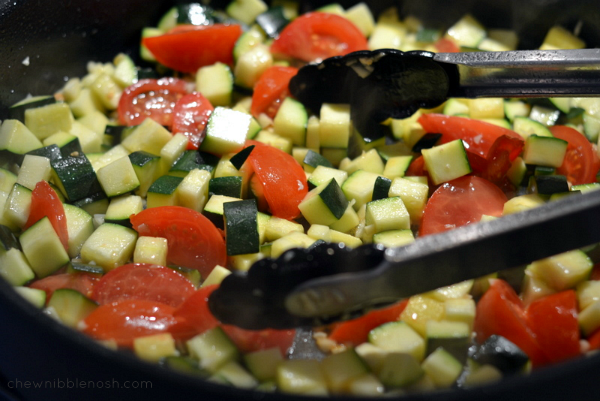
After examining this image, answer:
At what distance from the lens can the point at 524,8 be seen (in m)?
3.15

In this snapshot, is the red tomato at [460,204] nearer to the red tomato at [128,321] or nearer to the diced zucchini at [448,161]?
the diced zucchini at [448,161]

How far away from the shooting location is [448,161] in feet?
7.89

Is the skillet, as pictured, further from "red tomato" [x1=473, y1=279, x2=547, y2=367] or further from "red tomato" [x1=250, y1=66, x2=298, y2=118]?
"red tomato" [x1=250, y1=66, x2=298, y2=118]

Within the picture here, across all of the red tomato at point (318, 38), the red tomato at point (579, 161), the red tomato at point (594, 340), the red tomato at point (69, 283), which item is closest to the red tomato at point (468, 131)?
the red tomato at point (579, 161)

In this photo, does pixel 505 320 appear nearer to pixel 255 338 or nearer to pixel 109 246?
pixel 255 338

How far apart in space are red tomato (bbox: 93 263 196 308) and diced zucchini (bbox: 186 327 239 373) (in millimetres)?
254

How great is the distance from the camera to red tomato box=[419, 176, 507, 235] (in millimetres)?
2332

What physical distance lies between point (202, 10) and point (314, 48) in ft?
2.71

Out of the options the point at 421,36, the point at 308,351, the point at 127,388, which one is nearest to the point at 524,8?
the point at 421,36

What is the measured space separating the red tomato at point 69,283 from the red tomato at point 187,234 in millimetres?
309

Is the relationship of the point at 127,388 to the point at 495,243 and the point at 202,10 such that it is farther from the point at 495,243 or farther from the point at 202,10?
the point at 202,10

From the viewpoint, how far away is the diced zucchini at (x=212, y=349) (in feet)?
5.96

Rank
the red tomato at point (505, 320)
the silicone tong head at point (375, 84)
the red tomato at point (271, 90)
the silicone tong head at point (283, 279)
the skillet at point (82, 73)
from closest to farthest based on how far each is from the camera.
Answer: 1. the skillet at point (82, 73)
2. the silicone tong head at point (283, 279)
3. the red tomato at point (505, 320)
4. the silicone tong head at point (375, 84)
5. the red tomato at point (271, 90)

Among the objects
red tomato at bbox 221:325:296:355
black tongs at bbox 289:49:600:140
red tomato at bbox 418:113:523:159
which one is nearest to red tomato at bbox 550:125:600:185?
red tomato at bbox 418:113:523:159
